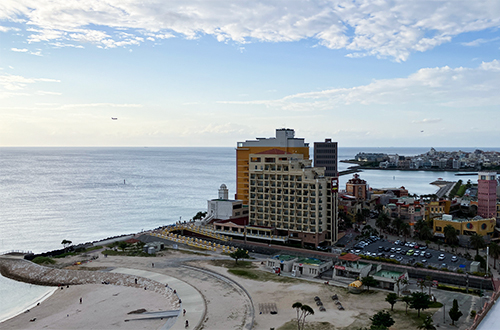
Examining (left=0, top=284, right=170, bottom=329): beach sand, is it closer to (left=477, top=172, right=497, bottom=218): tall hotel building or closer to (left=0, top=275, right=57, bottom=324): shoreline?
(left=0, top=275, right=57, bottom=324): shoreline

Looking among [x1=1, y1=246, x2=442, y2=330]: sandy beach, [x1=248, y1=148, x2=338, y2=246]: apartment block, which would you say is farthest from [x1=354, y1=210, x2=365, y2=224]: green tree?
[x1=1, y1=246, x2=442, y2=330]: sandy beach

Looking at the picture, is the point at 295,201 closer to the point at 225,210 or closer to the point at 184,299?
the point at 225,210

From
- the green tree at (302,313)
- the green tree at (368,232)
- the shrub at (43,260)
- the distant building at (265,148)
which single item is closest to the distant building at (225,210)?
the distant building at (265,148)

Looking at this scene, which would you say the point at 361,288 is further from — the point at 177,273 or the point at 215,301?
the point at 177,273

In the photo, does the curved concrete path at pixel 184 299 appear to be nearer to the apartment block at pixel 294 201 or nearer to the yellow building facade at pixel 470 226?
the apartment block at pixel 294 201

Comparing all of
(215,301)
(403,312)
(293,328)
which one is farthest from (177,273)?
(403,312)

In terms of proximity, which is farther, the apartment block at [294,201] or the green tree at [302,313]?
the apartment block at [294,201]

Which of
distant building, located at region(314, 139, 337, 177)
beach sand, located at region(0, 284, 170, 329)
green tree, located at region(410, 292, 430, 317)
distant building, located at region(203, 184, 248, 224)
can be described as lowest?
beach sand, located at region(0, 284, 170, 329)

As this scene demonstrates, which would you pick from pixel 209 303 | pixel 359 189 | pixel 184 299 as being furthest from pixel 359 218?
pixel 184 299
